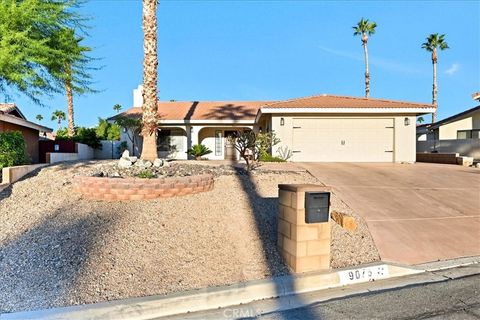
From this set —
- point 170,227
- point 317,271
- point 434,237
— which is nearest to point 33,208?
Result: point 170,227

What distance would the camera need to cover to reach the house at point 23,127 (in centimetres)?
1454

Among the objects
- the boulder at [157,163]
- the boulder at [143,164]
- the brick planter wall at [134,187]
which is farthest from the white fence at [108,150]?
the brick planter wall at [134,187]

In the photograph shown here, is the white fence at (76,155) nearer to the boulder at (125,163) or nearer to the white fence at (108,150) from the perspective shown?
the white fence at (108,150)

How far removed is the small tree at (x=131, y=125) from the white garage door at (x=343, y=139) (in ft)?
27.5

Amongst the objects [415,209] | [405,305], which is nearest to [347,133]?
[415,209]

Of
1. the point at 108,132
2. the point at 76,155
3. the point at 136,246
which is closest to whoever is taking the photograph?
the point at 136,246

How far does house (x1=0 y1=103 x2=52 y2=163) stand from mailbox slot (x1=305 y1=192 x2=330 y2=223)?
14.0 meters

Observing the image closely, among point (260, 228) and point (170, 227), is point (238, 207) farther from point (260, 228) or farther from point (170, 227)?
point (170, 227)

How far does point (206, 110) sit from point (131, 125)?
19.2 ft

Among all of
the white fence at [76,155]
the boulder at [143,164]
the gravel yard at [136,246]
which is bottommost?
the gravel yard at [136,246]

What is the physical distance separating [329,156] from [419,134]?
16.3 m

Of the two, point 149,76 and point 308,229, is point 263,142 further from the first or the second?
point 308,229

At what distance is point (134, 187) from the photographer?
734 centimetres

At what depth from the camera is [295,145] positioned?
17.4 metres
